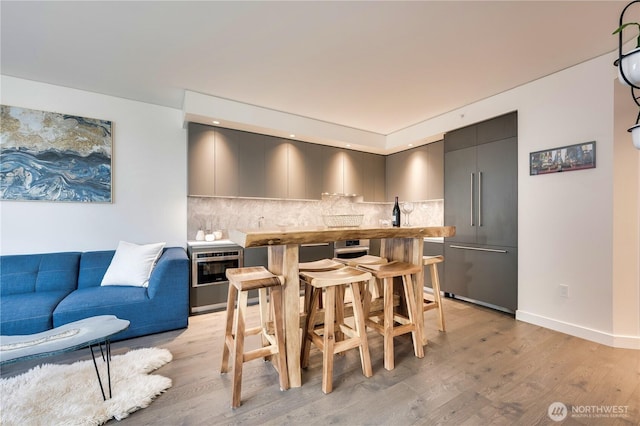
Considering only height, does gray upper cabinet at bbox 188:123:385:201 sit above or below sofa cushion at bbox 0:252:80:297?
above

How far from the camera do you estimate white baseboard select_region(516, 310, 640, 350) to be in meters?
2.37

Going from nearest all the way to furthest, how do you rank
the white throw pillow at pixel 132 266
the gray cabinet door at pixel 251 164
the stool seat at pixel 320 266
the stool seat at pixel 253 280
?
1. the stool seat at pixel 253 280
2. the stool seat at pixel 320 266
3. the white throw pillow at pixel 132 266
4. the gray cabinet door at pixel 251 164

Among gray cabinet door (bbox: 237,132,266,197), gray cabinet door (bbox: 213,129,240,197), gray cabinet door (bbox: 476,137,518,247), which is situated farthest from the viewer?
gray cabinet door (bbox: 237,132,266,197)

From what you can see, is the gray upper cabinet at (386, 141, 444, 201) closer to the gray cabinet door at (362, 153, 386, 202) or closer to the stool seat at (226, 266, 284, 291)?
the gray cabinet door at (362, 153, 386, 202)

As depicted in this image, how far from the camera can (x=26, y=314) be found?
2215mm

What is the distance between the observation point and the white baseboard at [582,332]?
237cm

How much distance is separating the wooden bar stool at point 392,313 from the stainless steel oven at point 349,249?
1.67 meters

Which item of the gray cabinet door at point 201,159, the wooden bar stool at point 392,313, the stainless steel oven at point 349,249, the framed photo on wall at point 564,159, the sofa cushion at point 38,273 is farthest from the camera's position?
the stainless steel oven at point 349,249

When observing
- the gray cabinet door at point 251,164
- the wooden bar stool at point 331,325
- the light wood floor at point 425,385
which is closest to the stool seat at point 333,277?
the wooden bar stool at point 331,325

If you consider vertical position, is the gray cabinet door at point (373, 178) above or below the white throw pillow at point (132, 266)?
above

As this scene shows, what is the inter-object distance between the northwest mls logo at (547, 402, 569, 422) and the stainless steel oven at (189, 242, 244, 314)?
305cm

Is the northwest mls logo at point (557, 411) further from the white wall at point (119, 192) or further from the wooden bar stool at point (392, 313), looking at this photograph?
the white wall at point (119, 192)

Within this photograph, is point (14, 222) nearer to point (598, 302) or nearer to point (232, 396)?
point (232, 396)

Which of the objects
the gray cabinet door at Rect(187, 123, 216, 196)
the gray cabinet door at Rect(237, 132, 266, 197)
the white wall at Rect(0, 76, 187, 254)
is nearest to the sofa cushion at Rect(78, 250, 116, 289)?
the white wall at Rect(0, 76, 187, 254)
